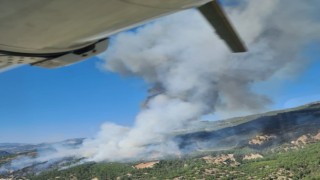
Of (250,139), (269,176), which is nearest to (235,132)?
(250,139)

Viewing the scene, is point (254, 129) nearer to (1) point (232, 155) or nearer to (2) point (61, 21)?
(1) point (232, 155)

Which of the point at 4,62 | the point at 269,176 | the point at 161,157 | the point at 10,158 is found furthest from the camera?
the point at 161,157

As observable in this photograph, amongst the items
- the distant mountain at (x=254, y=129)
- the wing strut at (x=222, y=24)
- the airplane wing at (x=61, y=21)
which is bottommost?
the airplane wing at (x=61, y=21)

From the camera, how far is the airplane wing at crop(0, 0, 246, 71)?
69 centimetres

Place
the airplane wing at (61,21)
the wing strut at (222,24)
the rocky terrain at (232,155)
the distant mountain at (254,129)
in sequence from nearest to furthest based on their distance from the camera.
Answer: the airplane wing at (61,21)
the wing strut at (222,24)
the rocky terrain at (232,155)
the distant mountain at (254,129)

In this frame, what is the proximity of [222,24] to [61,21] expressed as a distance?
0.57m

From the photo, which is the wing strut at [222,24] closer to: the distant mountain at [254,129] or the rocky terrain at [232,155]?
the rocky terrain at [232,155]

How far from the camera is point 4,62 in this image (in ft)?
3.47

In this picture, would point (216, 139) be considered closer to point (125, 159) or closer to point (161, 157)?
point (161, 157)

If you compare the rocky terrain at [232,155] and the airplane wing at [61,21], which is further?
the rocky terrain at [232,155]

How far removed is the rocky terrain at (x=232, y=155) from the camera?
26.7 metres

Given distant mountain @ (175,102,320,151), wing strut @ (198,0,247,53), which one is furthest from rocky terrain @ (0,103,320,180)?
wing strut @ (198,0,247,53)

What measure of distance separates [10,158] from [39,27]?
97.5ft

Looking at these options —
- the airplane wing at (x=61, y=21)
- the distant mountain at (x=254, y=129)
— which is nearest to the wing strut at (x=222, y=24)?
the airplane wing at (x=61, y=21)
